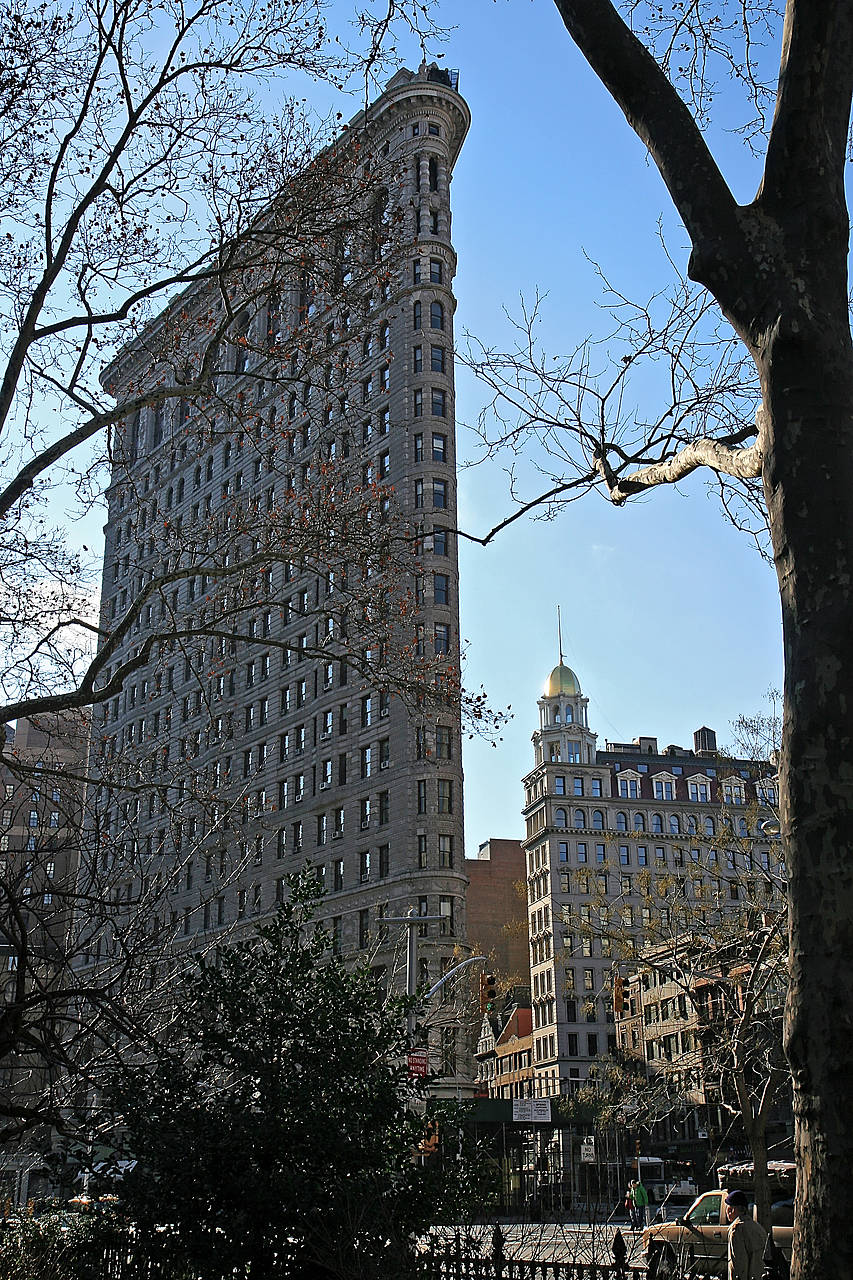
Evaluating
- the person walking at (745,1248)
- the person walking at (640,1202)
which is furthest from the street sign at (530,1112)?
the person walking at (745,1248)

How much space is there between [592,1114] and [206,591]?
34787mm

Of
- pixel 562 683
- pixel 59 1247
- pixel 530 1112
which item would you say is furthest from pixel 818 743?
pixel 562 683

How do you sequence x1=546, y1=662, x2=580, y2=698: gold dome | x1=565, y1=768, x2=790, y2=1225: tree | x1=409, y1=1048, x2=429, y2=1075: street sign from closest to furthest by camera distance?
1. x1=409, y1=1048, x2=429, y2=1075: street sign
2. x1=565, y1=768, x2=790, y2=1225: tree
3. x1=546, y1=662, x2=580, y2=698: gold dome

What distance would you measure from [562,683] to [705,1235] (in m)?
95.6

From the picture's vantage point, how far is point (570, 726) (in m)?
110

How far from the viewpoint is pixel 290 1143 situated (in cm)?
872

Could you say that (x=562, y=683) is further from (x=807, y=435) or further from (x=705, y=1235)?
(x=807, y=435)

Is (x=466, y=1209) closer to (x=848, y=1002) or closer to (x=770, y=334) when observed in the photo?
(x=848, y=1002)

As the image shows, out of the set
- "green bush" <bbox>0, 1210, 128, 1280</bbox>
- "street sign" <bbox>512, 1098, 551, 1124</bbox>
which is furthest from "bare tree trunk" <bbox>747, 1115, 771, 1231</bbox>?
"green bush" <bbox>0, 1210, 128, 1280</bbox>

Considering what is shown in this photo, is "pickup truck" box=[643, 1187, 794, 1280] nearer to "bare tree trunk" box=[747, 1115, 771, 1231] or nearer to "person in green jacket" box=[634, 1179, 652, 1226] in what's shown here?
"bare tree trunk" box=[747, 1115, 771, 1231]

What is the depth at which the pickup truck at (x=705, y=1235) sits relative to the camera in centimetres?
2084

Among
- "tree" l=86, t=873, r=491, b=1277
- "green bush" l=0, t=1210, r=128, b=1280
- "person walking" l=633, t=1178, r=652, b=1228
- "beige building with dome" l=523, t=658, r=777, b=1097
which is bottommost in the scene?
"person walking" l=633, t=1178, r=652, b=1228

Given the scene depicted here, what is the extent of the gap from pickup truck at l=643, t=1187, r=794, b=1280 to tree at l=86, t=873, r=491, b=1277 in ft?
39.3

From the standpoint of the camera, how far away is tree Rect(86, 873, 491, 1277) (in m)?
8.50
